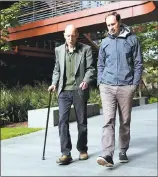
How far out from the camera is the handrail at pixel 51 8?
58.9ft

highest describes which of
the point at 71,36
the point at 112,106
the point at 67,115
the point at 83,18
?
the point at 83,18

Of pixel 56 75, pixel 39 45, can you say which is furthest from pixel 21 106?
pixel 39 45

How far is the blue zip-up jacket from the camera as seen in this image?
466cm

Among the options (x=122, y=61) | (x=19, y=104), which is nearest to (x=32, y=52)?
(x=19, y=104)

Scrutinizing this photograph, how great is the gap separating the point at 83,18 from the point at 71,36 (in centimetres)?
1258

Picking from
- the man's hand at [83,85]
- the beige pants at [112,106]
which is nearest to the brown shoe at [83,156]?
the beige pants at [112,106]

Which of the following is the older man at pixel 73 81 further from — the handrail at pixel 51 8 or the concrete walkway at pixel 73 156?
the handrail at pixel 51 8

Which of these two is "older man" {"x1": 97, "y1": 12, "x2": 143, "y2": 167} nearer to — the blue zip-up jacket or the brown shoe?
the blue zip-up jacket

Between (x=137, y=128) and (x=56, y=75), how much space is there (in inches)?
151

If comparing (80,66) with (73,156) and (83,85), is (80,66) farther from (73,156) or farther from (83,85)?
(73,156)

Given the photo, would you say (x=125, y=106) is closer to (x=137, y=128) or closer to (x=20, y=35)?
(x=137, y=128)

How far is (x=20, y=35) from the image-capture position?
64.4 feet

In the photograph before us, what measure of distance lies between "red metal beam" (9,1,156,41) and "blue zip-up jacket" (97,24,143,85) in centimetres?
930

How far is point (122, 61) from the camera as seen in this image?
4.66 metres
